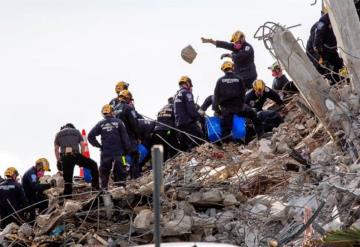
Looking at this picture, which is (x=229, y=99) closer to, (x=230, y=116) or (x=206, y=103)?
(x=230, y=116)

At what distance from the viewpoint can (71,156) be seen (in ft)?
66.3

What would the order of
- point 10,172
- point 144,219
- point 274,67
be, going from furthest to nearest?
point 274,67 → point 10,172 → point 144,219

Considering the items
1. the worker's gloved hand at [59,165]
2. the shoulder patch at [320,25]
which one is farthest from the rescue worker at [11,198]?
the shoulder patch at [320,25]

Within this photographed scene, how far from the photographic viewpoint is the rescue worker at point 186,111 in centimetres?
2150

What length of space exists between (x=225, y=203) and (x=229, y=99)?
3.61 m

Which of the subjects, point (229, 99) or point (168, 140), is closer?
point (229, 99)

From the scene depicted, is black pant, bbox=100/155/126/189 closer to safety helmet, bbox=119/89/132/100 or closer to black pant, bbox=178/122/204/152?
safety helmet, bbox=119/89/132/100

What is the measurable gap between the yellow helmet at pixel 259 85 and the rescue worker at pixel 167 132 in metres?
1.58

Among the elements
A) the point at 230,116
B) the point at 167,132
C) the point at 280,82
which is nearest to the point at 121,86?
the point at 167,132

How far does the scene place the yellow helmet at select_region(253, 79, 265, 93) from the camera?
2238 cm

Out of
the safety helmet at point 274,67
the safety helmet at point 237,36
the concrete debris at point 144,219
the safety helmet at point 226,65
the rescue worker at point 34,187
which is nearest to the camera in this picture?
the concrete debris at point 144,219

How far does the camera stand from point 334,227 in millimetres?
15516

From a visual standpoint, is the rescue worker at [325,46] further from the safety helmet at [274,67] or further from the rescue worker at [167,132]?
the rescue worker at [167,132]

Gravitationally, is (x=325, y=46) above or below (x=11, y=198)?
above
